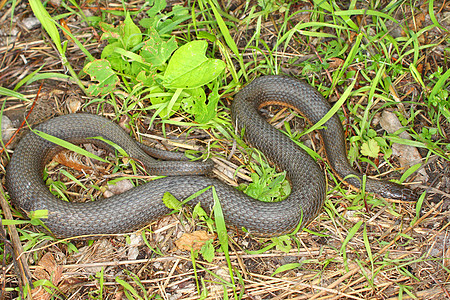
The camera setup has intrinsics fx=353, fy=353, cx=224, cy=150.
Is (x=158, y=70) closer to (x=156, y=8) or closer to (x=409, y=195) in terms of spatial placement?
(x=156, y=8)

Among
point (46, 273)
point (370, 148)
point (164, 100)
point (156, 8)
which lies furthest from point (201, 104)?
point (46, 273)

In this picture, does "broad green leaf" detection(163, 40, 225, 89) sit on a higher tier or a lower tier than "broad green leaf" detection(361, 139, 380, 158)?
higher

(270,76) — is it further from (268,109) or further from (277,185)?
(277,185)

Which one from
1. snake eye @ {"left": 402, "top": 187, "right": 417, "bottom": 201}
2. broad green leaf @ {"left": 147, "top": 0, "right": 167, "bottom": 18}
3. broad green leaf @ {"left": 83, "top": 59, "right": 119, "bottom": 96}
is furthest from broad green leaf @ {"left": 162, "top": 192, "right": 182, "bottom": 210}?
snake eye @ {"left": 402, "top": 187, "right": 417, "bottom": 201}

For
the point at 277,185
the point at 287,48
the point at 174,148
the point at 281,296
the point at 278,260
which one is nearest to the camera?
the point at 281,296

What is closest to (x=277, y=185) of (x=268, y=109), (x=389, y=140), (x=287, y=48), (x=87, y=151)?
(x=268, y=109)

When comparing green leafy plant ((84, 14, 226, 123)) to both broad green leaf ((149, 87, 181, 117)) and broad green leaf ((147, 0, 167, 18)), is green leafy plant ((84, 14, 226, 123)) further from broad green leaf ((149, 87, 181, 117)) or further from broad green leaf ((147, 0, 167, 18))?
broad green leaf ((147, 0, 167, 18))

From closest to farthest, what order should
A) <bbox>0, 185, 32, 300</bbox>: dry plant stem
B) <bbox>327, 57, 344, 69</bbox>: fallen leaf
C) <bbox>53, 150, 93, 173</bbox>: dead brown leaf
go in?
<bbox>0, 185, 32, 300</bbox>: dry plant stem
<bbox>53, 150, 93, 173</bbox>: dead brown leaf
<bbox>327, 57, 344, 69</bbox>: fallen leaf
